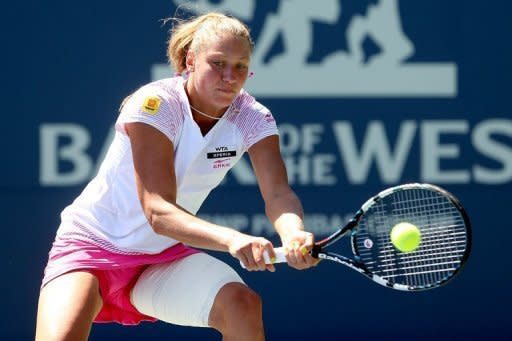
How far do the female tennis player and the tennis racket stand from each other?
18 centimetres

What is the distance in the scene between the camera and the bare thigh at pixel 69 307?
133 inches

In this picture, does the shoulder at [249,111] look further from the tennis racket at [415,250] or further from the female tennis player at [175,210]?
the tennis racket at [415,250]

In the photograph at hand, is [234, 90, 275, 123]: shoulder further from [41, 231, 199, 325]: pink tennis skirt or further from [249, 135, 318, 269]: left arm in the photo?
[41, 231, 199, 325]: pink tennis skirt

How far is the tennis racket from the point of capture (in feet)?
11.1

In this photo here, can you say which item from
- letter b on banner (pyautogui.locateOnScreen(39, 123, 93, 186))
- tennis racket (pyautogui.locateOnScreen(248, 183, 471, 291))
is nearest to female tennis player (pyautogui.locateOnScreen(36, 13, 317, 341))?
tennis racket (pyautogui.locateOnScreen(248, 183, 471, 291))

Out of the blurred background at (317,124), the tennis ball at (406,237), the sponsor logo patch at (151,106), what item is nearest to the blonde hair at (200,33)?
the sponsor logo patch at (151,106)

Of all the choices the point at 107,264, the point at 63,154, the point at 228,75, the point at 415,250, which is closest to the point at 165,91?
the point at 228,75

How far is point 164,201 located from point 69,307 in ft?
1.36

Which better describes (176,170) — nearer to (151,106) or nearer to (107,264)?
(151,106)

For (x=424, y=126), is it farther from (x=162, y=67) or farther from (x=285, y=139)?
(x=162, y=67)

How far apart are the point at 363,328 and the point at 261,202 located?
2.45ft

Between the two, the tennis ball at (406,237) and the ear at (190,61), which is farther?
the ear at (190,61)

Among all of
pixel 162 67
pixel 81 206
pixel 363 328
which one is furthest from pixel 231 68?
pixel 363 328

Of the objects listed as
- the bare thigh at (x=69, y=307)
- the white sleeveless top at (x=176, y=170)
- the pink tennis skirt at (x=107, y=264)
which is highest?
the white sleeveless top at (x=176, y=170)
